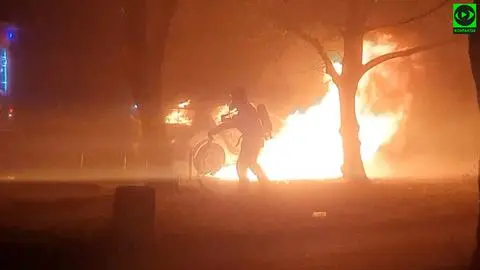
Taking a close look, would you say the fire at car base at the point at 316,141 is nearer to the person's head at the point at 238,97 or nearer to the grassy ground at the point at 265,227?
the grassy ground at the point at 265,227

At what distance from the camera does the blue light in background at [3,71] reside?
35.8 meters

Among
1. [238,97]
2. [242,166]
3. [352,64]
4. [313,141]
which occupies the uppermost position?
[352,64]

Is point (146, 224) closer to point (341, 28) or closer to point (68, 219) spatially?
point (68, 219)

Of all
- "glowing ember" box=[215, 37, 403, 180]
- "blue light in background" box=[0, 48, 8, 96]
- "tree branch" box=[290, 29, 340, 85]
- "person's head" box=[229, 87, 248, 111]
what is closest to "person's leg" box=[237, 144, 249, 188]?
"person's head" box=[229, 87, 248, 111]

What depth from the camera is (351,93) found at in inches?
834

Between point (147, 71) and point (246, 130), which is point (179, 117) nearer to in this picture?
point (147, 71)

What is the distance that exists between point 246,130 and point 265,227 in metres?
4.90

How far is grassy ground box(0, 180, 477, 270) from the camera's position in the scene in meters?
10.1

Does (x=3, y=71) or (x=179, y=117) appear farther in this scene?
(x=3, y=71)

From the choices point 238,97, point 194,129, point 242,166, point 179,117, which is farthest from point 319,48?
point 179,117

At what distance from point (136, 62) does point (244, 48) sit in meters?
15.6

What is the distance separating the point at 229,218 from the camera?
13.7m

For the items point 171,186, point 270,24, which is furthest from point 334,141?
point 171,186

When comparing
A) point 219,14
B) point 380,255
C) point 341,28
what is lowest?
point 380,255
